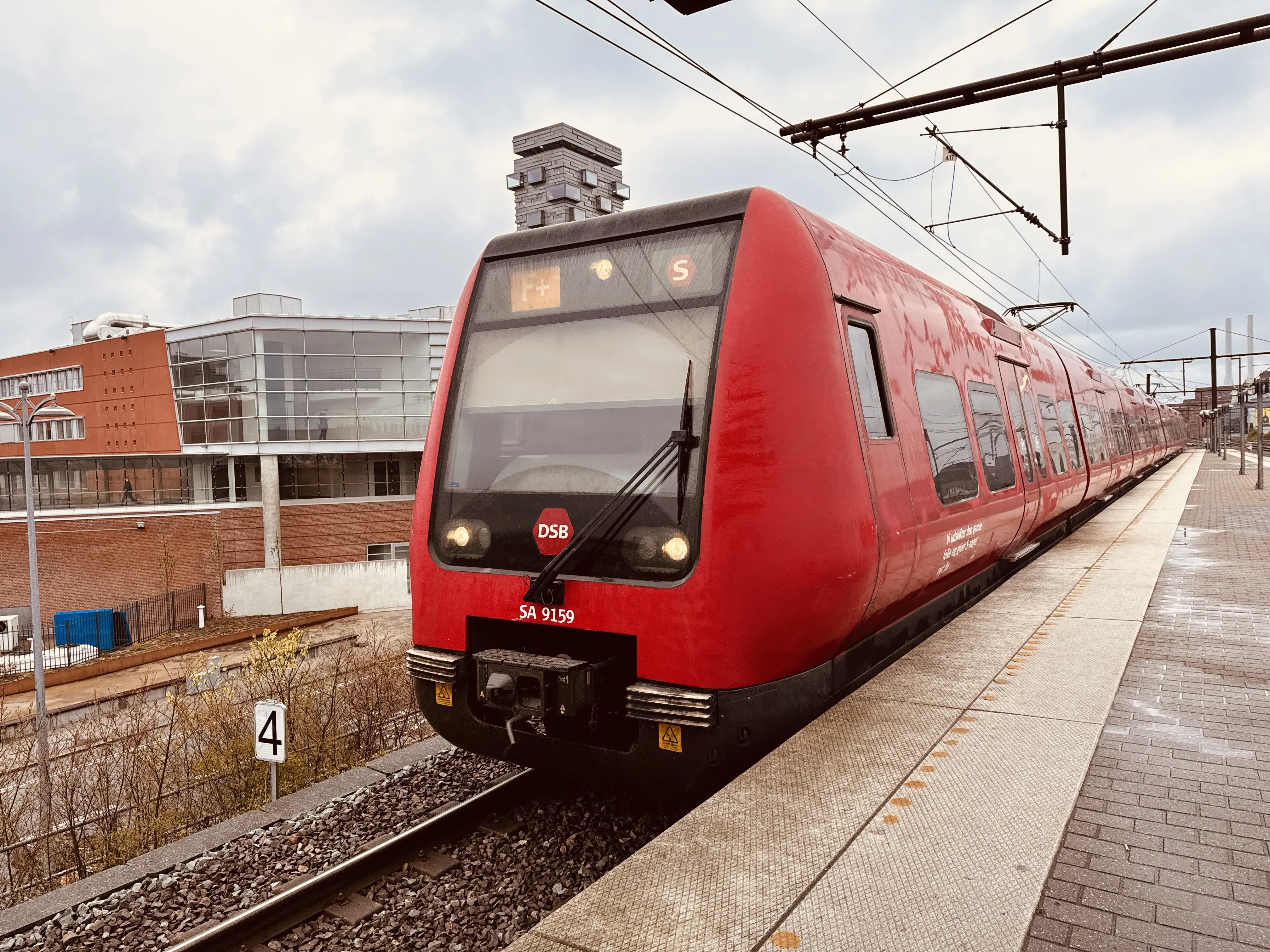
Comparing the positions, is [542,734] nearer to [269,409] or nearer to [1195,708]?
A: [1195,708]

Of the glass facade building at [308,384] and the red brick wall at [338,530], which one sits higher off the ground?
the glass facade building at [308,384]

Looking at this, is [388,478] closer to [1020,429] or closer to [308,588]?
[308,588]

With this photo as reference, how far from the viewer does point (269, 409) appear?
35.7 m

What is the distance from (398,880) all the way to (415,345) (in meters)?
34.7

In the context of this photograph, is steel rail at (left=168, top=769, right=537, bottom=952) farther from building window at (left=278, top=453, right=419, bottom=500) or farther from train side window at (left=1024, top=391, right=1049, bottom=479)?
building window at (left=278, top=453, right=419, bottom=500)

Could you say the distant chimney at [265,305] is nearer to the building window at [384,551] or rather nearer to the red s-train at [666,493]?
the building window at [384,551]

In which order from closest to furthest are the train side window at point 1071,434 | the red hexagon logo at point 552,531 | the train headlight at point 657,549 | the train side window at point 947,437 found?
the train headlight at point 657,549
the red hexagon logo at point 552,531
the train side window at point 947,437
the train side window at point 1071,434

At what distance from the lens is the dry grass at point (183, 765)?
9469 millimetres

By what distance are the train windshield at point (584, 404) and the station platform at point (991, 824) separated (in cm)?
136

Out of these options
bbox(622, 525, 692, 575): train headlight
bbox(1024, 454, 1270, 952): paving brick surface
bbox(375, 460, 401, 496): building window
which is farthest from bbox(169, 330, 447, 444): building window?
bbox(622, 525, 692, 575): train headlight

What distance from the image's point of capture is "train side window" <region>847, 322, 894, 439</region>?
5059 millimetres

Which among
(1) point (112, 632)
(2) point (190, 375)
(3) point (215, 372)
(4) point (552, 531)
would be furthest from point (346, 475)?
(4) point (552, 531)

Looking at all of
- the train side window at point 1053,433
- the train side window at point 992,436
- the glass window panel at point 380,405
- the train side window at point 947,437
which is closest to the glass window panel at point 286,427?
the glass window panel at point 380,405

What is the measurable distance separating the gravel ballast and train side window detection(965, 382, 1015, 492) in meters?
4.39
